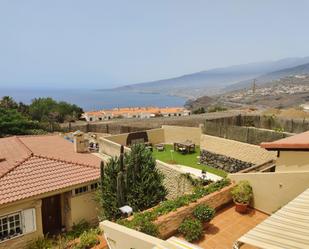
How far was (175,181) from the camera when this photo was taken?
599 inches

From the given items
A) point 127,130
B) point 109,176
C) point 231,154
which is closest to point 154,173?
point 109,176

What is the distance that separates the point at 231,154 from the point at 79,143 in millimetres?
10868

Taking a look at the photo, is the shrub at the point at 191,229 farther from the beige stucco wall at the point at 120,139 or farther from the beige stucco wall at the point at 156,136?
the beige stucco wall at the point at 156,136

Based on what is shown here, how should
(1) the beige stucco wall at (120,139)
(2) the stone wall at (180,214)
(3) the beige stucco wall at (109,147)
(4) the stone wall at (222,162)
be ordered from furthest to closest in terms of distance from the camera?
(1) the beige stucco wall at (120,139) → (3) the beige stucco wall at (109,147) → (4) the stone wall at (222,162) → (2) the stone wall at (180,214)

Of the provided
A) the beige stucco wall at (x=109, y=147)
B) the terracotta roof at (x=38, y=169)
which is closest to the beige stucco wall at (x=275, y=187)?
the terracotta roof at (x=38, y=169)

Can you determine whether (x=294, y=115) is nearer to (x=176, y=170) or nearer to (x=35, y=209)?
(x=176, y=170)

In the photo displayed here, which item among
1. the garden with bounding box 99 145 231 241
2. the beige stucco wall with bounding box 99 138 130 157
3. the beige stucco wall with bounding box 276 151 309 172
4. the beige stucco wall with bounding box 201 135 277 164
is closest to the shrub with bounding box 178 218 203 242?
the garden with bounding box 99 145 231 241

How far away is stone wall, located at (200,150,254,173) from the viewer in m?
18.8

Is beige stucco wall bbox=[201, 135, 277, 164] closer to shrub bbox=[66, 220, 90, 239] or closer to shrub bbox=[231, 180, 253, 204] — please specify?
shrub bbox=[231, 180, 253, 204]

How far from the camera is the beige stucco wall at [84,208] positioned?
44.4ft

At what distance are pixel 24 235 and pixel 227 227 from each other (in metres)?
8.65

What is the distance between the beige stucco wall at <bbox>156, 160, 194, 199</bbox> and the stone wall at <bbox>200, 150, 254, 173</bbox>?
5376 millimetres

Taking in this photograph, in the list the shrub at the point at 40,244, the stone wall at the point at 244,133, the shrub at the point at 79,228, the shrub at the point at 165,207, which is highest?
the stone wall at the point at 244,133

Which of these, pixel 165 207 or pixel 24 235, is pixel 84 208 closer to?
pixel 24 235
